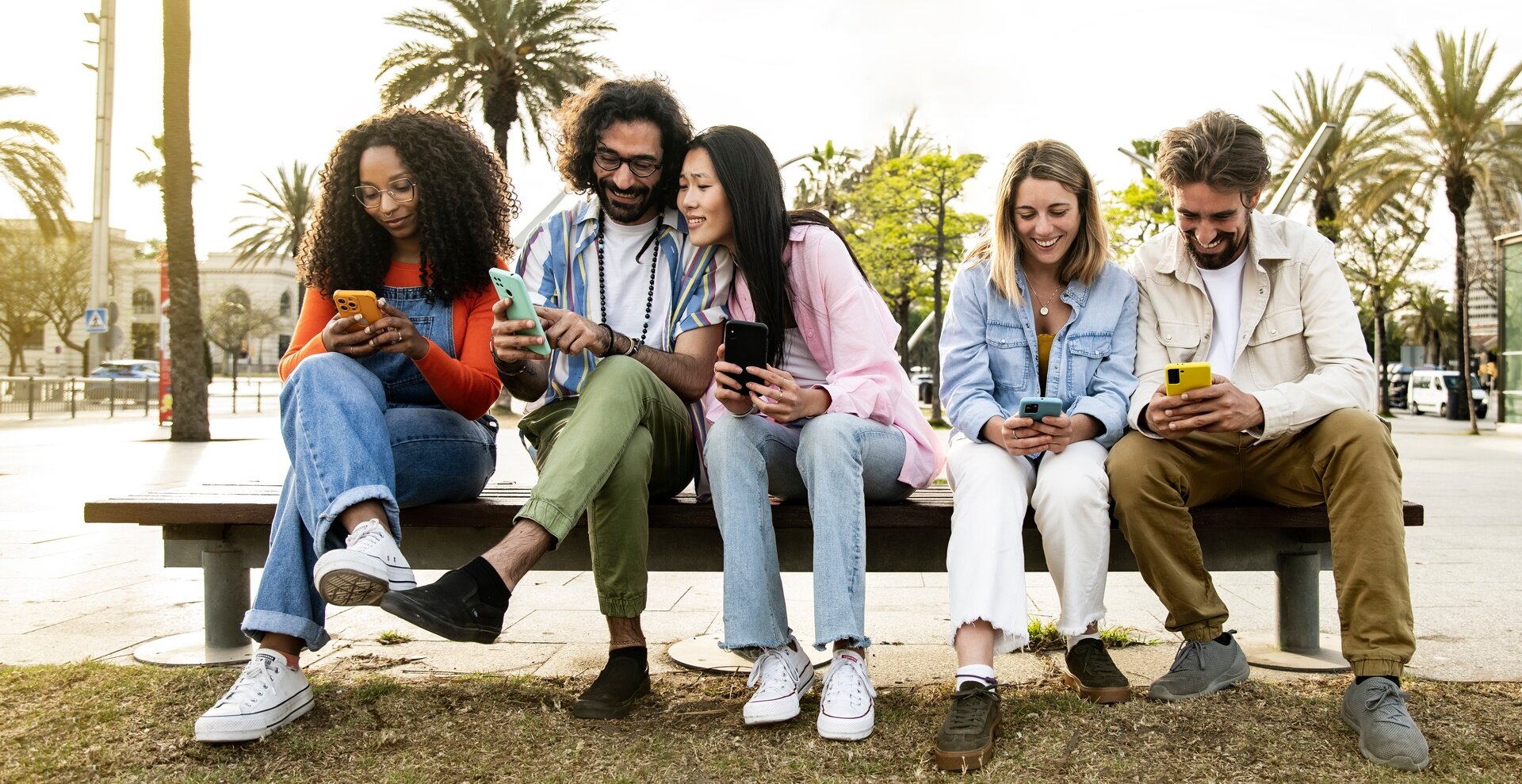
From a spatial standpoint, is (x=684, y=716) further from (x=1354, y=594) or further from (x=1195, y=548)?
(x=1354, y=594)

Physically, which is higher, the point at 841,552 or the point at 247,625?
the point at 841,552

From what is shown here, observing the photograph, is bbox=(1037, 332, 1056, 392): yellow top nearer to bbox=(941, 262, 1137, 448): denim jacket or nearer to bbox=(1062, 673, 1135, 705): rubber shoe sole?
bbox=(941, 262, 1137, 448): denim jacket

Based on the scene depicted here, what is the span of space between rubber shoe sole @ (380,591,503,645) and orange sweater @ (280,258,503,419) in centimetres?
82

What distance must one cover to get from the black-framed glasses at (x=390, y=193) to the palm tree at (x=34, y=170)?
80.1 feet

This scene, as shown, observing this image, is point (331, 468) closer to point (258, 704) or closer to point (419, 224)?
point (258, 704)

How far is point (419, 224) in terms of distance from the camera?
3.53 meters

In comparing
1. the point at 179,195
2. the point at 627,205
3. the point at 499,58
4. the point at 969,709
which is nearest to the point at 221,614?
the point at 627,205

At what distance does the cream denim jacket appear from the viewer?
128 inches

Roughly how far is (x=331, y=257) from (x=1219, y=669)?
2.96 m

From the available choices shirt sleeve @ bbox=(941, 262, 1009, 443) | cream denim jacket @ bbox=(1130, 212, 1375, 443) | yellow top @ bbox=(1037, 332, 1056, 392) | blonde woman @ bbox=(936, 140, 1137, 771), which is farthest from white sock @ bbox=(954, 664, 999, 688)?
yellow top @ bbox=(1037, 332, 1056, 392)

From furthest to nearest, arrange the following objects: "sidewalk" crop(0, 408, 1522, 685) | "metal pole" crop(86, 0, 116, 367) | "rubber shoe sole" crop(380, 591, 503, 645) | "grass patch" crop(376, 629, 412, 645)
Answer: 1. "metal pole" crop(86, 0, 116, 367)
2. "grass patch" crop(376, 629, 412, 645)
3. "sidewalk" crop(0, 408, 1522, 685)
4. "rubber shoe sole" crop(380, 591, 503, 645)

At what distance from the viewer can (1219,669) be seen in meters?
3.15

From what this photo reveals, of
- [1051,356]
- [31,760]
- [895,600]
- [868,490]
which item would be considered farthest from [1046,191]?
[31,760]

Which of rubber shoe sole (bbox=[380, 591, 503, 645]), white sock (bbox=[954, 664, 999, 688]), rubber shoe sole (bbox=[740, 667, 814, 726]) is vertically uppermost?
rubber shoe sole (bbox=[380, 591, 503, 645])
